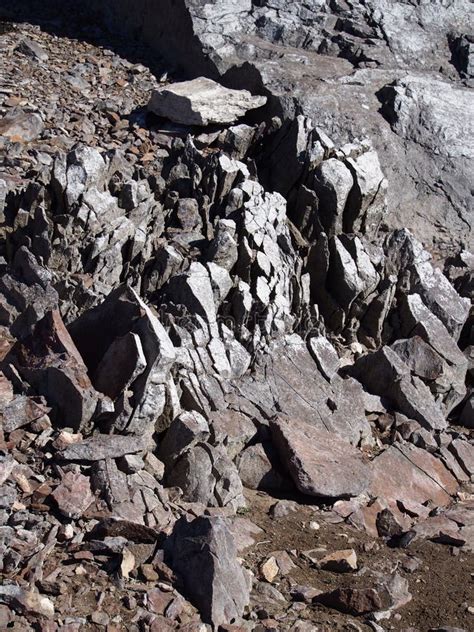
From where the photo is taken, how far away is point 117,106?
20484mm

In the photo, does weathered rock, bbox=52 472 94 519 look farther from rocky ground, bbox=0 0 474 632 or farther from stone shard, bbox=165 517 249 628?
stone shard, bbox=165 517 249 628

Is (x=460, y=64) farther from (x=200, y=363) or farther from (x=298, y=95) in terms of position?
(x=200, y=363)

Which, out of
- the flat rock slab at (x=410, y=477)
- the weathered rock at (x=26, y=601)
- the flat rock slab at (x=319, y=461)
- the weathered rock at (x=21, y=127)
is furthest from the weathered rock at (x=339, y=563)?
the weathered rock at (x=21, y=127)

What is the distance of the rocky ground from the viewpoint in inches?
368

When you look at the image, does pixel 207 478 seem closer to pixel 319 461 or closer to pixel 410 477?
pixel 319 461

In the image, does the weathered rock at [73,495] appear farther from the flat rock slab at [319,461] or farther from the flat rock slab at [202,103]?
the flat rock slab at [202,103]

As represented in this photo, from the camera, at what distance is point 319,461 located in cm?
1195

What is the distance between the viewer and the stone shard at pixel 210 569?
28.5 ft

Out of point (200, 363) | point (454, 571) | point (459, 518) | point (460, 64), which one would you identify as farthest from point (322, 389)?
point (460, 64)

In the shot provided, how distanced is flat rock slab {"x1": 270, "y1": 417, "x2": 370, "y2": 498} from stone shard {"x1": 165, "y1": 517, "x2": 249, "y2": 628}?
2.75m

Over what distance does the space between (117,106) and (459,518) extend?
13.0 m

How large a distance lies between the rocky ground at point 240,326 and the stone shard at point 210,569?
0.03 metres

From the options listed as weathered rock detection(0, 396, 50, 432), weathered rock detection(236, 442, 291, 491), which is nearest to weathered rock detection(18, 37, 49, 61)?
weathered rock detection(0, 396, 50, 432)

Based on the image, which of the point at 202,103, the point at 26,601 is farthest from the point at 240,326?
the point at 202,103
